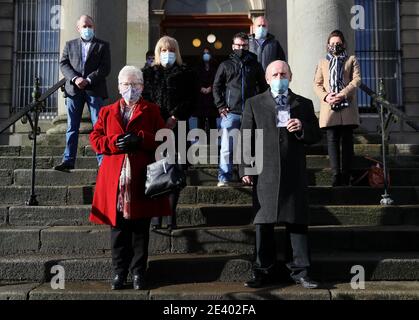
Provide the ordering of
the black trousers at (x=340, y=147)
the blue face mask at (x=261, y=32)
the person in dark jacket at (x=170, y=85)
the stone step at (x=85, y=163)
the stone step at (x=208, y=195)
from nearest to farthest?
→ the person in dark jacket at (x=170, y=85)
the stone step at (x=208, y=195)
the black trousers at (x=340, y=147)
the blue face mask at (x=261, y=32)
the stone step at (x=85, y=163)

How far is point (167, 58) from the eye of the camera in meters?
5.61

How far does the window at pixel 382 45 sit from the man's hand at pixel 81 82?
28.3 ft

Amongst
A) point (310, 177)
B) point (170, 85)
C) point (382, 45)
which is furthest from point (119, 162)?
point (382, 45)

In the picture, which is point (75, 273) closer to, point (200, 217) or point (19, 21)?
point (200, 217)

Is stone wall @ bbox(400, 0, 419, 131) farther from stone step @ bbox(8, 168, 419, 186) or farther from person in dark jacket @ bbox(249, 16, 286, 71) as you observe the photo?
person in dark jacket @ bbox(249, 16, 286, 71)

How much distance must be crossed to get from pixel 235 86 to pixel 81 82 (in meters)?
1.94

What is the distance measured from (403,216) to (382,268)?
123 centimetres

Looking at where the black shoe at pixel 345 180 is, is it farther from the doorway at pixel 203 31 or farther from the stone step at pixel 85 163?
the doorway at pixel 203 31

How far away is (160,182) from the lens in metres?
4.53

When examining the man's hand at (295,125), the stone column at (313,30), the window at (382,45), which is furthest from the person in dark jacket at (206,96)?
the man's hand at (295,125)

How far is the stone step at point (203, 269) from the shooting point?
16.2 feet

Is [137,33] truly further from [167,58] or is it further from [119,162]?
[119,162]

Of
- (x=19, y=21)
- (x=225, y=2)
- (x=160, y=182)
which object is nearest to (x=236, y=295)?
(x=160, y=182)

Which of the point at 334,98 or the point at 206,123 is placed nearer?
the point at 334,98
